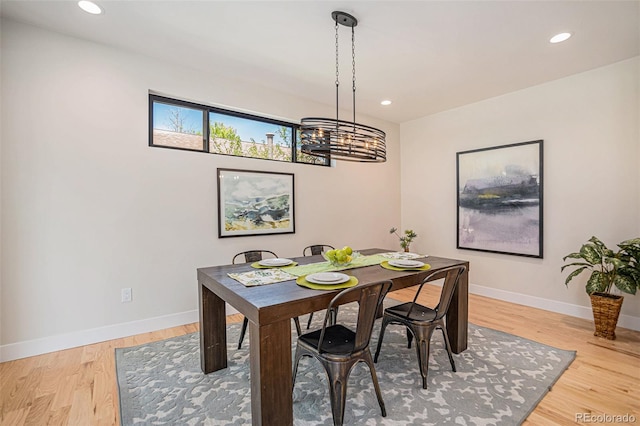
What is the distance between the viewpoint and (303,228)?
4172 millimetres

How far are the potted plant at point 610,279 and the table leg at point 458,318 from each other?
1433 mm

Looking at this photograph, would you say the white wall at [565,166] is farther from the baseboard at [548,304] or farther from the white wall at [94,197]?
the white wall at [94,197]

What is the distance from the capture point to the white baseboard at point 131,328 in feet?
8.29

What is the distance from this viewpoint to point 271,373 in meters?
1.55

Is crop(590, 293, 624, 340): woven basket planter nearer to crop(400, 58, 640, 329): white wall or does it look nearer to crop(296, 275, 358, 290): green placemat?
crop(400, 58, 640, 329): white wall

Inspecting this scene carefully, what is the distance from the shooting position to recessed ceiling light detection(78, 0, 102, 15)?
224 cm

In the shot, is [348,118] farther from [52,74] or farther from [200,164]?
[52,74]

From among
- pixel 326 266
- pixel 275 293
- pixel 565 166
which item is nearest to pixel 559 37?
pixel 565 166

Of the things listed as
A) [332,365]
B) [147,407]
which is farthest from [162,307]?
[332,365]

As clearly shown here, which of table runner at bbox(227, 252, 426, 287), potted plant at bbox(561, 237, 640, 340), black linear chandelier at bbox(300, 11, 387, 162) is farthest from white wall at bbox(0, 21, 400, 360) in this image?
potted plant at bbox(561, 237, 640, 340)

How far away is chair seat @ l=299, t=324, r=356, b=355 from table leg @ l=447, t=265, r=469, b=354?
43.3 inches

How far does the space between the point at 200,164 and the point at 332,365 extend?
2.57 meters
